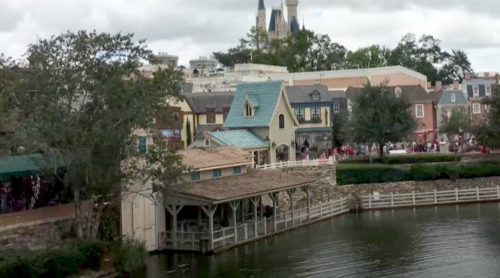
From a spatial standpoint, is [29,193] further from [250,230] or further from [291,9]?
[291,9]

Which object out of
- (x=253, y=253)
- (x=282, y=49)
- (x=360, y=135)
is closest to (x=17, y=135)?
(x=253, y=253)

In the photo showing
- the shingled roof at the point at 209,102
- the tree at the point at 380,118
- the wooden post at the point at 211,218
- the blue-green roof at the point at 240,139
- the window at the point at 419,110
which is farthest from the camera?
the window at the point at 419,110

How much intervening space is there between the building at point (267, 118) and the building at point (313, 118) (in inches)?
336

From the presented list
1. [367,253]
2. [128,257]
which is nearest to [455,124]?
[367,253]

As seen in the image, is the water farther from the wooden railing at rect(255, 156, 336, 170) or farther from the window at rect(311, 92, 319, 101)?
the window at rect(311, 92, 319, 101)

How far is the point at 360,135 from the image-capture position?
2244 inches

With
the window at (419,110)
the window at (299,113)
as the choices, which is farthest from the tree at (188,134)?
the window at (419,110)

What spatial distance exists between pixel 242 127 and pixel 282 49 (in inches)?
2571

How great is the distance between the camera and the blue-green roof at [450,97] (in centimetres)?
7908

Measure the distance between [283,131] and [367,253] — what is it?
885 inches

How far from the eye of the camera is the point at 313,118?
6669 centimetres

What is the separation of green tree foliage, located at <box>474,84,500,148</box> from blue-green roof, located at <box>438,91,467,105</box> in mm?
23317

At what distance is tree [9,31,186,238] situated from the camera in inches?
1176

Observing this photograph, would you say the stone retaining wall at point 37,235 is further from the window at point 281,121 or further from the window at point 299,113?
the window at point 299,113
